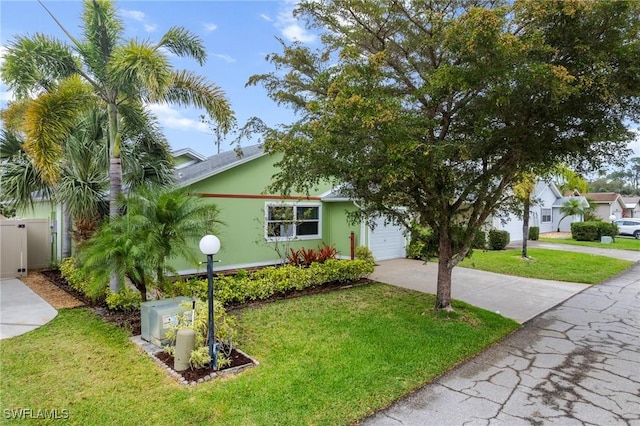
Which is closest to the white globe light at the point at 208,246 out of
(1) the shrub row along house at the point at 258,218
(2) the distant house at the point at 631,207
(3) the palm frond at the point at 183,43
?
(3) the palm frond at the point at 183,43

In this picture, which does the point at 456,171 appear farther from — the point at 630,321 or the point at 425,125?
the point at 630,321

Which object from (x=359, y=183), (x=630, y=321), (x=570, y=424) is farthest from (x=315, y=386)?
(x=630, y=321)

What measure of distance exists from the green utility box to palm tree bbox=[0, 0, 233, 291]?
233 centimetres

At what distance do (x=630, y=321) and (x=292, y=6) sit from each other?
9.03 metres

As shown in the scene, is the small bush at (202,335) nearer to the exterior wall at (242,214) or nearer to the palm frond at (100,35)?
the palm frond at (100,35)

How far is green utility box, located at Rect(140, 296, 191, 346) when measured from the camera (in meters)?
5.33

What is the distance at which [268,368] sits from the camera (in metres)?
4.74

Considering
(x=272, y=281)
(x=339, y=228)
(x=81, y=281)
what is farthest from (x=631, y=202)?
(x=81, y=281)

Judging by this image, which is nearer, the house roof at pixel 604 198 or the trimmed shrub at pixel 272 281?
the trimmed shrub at pixel 272 281

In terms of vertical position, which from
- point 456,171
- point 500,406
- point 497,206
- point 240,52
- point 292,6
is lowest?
point 500,406

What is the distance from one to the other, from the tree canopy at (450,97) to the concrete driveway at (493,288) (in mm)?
1917

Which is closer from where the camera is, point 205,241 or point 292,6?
point 205,241

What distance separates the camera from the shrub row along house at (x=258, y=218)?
1150 centimetres

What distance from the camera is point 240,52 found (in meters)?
10.4
